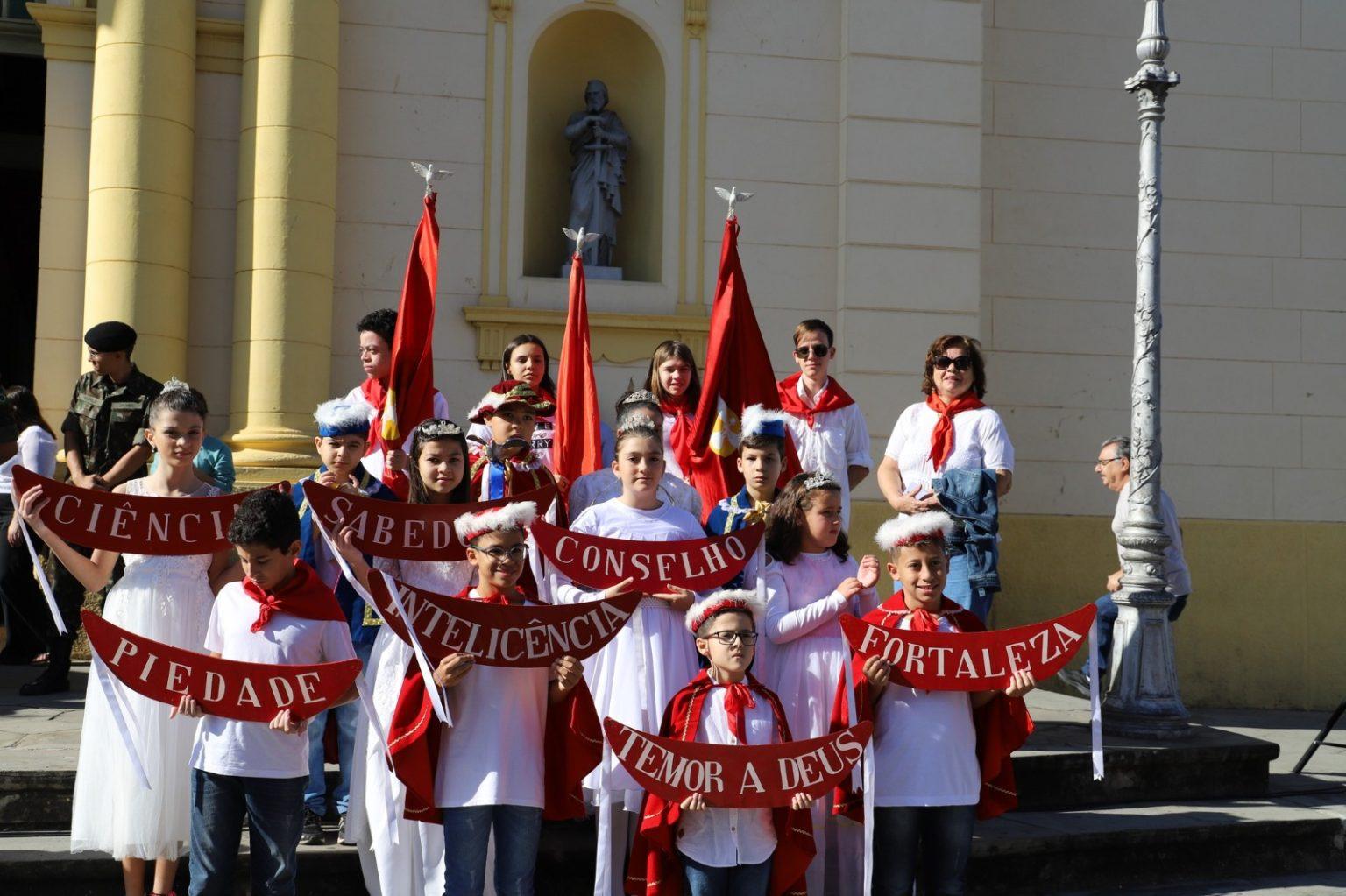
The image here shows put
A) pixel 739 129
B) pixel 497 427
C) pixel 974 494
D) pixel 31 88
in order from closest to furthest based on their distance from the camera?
1. pixel 497 427
2. pixel 974 494
3. pixel 739 129
4. pixel 31 88

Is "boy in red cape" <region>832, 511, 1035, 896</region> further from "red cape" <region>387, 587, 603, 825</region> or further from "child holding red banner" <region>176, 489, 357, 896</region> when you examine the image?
"child holding red banner" <region>176, 489, 357, 896</region>

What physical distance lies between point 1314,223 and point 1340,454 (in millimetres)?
1765

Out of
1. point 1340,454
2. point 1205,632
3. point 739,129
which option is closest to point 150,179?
point 739,129

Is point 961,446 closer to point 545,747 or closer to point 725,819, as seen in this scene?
point 725,819

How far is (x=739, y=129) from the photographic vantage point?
31.8 ft

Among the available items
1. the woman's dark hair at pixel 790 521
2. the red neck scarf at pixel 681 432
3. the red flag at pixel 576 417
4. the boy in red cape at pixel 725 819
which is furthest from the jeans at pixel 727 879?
the red flag at pixel 576 417

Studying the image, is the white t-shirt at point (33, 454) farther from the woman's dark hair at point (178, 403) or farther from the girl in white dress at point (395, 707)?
A: the girl in white dress at point (395, 707)

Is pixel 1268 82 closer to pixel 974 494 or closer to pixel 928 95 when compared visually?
pixel 928 95

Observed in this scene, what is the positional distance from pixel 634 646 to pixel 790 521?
27.4 inches

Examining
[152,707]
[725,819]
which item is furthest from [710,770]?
[152,707]

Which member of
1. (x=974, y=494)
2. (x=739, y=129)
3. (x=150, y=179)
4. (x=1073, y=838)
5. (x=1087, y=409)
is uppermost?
(x=739, y=129)

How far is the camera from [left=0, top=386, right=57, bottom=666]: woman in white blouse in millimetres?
7527

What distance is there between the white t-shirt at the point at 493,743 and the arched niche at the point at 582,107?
5.62 metres

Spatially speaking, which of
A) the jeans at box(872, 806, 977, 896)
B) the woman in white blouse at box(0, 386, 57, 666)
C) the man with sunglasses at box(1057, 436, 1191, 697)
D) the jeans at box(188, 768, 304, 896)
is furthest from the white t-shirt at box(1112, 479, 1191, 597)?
the woman in white blouse at box(0, 386, 57, 666)
